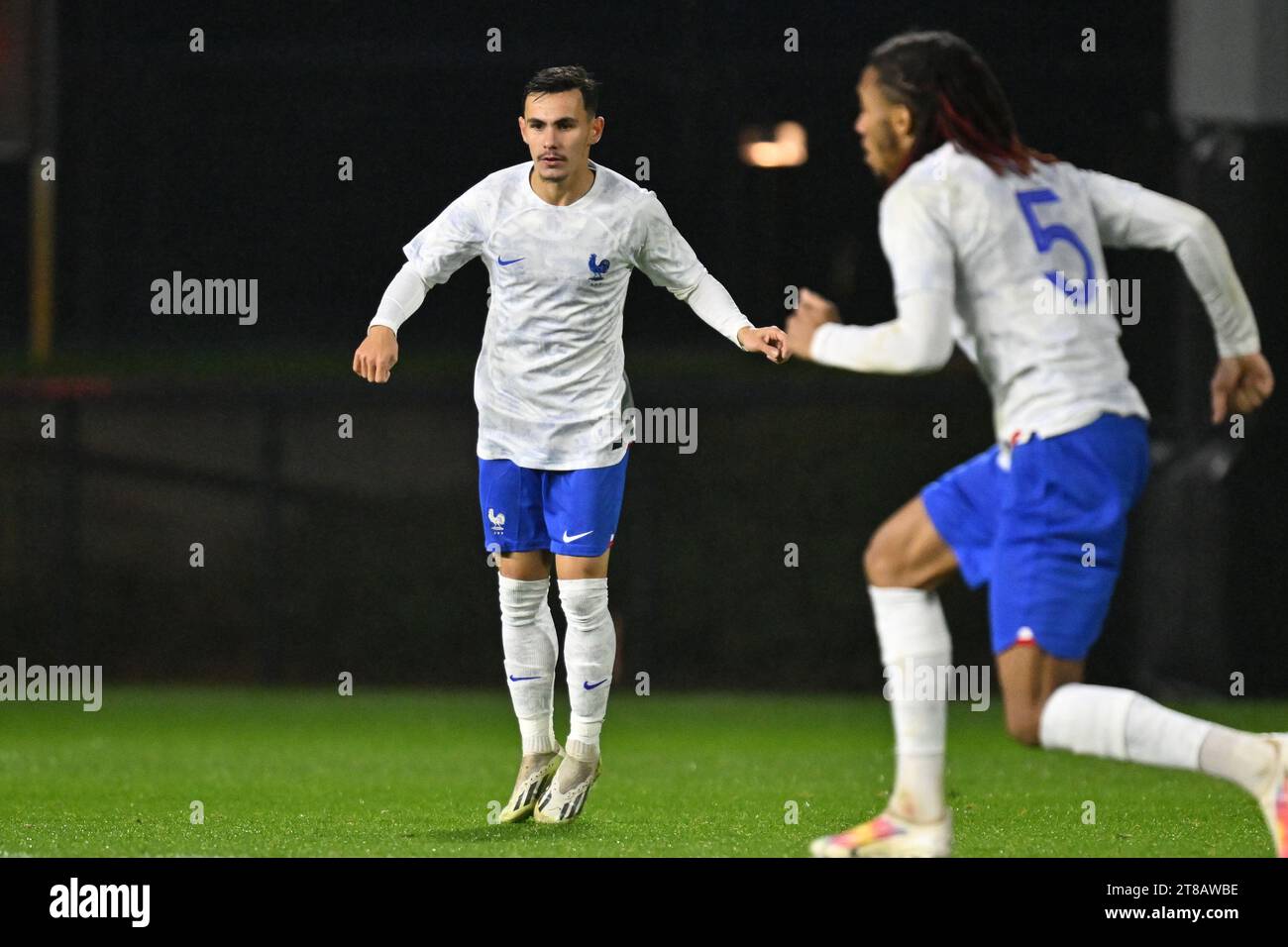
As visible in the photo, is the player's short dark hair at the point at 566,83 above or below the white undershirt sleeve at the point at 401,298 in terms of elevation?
above

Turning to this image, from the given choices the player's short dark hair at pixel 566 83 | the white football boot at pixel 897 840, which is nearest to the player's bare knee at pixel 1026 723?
the white football boot at pixel 897 840

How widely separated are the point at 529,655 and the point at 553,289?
1043 millimetres

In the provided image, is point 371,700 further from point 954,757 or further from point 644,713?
point 954,757

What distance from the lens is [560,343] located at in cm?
487

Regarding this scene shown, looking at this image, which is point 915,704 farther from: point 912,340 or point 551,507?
point 551,507

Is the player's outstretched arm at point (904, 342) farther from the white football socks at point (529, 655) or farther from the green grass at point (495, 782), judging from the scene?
the white football socks at point (529, 655)

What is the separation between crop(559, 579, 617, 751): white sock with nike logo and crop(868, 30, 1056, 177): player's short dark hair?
1863 millimetres

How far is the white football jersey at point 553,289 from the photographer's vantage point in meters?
4.82

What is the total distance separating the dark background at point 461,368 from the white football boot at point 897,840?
5.61 metres

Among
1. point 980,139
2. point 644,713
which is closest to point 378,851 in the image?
point 980,139

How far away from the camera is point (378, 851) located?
4320 millimetres

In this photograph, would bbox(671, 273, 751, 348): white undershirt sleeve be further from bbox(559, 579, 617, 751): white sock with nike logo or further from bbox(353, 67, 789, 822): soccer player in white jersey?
bbox(559, 579, 617, 751): white sock with nike logo

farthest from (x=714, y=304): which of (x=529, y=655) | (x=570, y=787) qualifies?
(x=570, y=787)

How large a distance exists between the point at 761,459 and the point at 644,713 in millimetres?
1613
